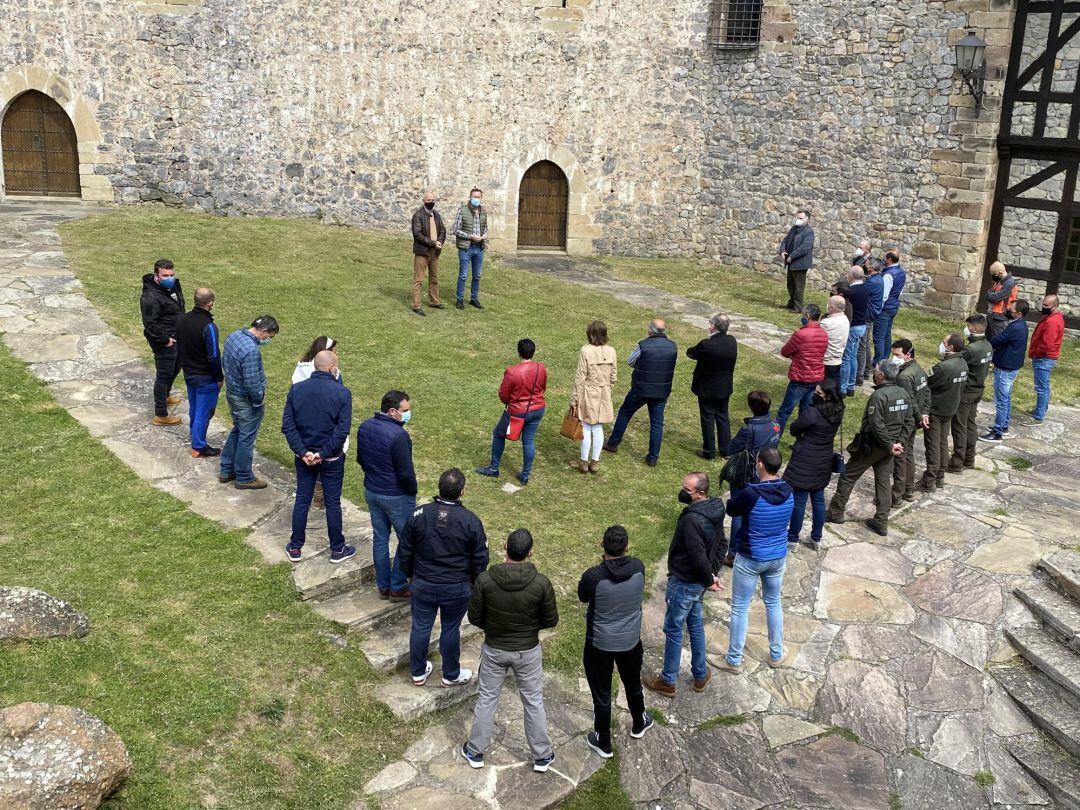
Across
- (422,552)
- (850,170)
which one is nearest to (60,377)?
(422,552)

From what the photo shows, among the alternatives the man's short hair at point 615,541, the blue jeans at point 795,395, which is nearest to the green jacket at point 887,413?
the blue jeans at point 795,395

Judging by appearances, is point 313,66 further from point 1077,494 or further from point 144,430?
point 1077,494

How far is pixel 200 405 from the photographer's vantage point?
29.7 ft

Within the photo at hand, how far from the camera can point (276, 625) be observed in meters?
7.01

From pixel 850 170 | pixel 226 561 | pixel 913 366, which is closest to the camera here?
pixel 226 561

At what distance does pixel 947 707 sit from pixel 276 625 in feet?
16.1

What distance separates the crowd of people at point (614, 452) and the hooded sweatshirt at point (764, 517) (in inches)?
0.6

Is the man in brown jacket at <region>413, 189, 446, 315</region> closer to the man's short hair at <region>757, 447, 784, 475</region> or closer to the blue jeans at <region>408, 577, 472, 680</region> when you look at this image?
the man's short hair at <region>757, 447, 784, 475</region>

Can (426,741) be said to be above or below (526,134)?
below

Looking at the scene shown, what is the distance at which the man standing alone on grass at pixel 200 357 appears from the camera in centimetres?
871

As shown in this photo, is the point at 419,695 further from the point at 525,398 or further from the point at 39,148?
the point at 39,148

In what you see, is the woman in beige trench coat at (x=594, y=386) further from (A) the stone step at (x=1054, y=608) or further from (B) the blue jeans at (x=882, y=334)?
(B) the blue jeans at (x=882, y=334)

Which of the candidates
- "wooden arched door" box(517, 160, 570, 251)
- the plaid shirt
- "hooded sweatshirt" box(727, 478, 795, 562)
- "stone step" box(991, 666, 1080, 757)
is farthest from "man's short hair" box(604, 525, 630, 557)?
"wooden arched door" box(517, 160, 570, 251)

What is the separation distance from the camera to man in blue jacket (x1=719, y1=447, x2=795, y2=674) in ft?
23.0
